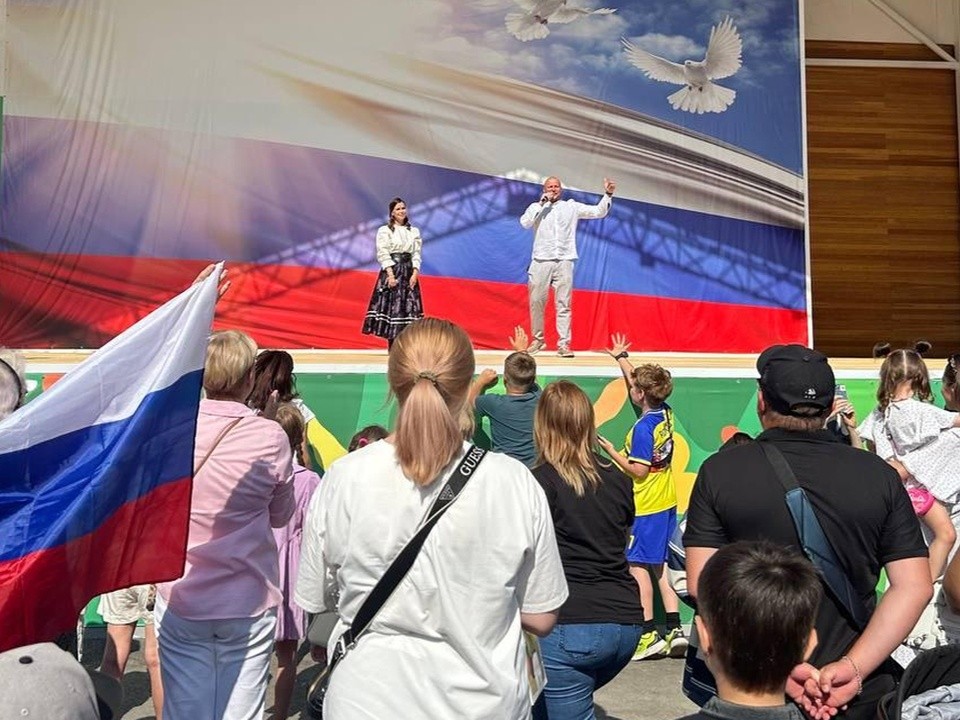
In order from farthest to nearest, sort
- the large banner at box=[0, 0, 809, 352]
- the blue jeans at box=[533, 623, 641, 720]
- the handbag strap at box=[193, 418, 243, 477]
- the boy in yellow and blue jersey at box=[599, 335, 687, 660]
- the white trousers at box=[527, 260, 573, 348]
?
the large banner at box=[0, 0, 809, 352] < the white trousers at box=[527, 260, 573, 348] < the boy in yellow and blue jersey at box=[599, 335, 687, 660] < the blue jeans at box=[533, 623, 641, 720] < the handbag strap at box=[193, 418, 243, 477]

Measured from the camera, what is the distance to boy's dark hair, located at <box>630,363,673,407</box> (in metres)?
5.29

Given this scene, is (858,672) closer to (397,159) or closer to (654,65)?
(397,159)

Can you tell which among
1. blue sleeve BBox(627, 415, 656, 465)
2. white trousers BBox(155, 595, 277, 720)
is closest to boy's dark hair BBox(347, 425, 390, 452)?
blue sleeve BBox(627, 415, 656, 465)

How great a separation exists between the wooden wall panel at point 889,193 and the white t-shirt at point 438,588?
40.5 feet

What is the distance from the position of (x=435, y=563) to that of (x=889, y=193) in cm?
1291

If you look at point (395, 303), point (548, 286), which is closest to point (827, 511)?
point (395, 303)

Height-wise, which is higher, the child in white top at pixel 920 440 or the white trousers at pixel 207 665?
the child in white top at pixel 920 440

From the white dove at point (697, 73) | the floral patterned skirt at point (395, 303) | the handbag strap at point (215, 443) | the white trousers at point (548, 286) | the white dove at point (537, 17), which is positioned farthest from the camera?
the white dove at point (697, 73)

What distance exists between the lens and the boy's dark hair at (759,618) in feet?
5.26

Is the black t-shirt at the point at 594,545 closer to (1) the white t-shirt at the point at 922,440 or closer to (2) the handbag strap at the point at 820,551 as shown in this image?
(2) the handbag strap at the point at 820,551

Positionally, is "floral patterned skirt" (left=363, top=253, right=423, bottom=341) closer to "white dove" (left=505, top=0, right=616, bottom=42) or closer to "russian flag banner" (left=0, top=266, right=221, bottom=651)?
"white dove" (left=505, top=0, right=616, bottom=42)

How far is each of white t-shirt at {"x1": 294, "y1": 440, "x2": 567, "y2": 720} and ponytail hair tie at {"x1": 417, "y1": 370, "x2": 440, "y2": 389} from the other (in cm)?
15

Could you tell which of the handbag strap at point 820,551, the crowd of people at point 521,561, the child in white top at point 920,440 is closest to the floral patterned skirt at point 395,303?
the child in white top at point 920,440

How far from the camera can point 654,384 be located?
5.29 meters
